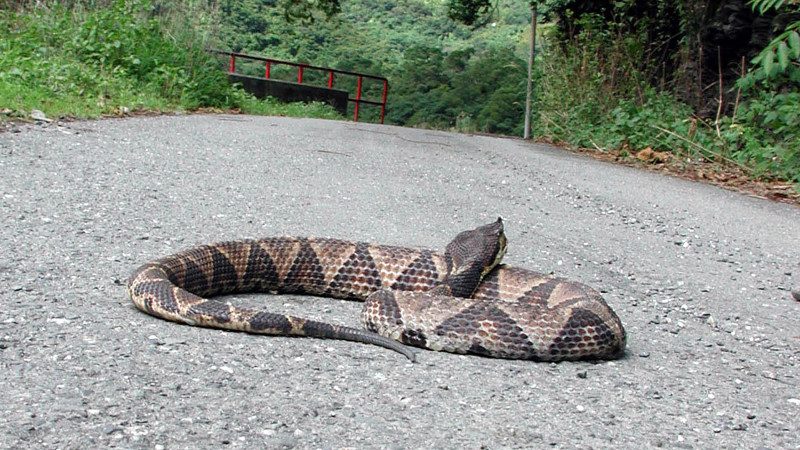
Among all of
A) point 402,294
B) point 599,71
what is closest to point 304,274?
point 402,294

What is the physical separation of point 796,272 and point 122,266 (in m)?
4.66

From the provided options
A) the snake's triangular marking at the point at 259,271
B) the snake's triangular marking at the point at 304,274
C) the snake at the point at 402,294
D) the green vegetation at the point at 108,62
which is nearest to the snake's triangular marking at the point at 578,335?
the snake at the point at 402,294

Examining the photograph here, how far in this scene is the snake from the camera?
402 centimetres

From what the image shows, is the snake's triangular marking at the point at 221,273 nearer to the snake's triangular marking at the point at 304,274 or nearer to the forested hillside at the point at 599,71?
the snake's triangular marking at the point at 304,274

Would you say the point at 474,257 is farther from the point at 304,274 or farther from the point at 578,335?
the point at 304,274

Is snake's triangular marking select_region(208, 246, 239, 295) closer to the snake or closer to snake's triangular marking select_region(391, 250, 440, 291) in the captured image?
the snake

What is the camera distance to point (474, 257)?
4762mm

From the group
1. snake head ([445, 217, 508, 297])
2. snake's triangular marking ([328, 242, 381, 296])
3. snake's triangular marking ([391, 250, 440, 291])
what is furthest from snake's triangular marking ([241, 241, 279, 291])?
snake head ([445, 217, 508, 297])

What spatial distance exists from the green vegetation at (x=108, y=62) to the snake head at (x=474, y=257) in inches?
270

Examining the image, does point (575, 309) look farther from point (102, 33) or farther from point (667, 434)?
point (102, 33)

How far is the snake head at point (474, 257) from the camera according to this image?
4.70 metres

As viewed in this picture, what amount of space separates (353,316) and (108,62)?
36.2 feet

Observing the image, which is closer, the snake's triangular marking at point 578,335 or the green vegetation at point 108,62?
the snake's triangular marking at point 578,335

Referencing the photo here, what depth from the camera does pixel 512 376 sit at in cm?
376
